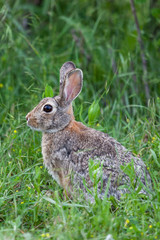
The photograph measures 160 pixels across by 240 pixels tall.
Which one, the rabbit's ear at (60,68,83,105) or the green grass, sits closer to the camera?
the green grass

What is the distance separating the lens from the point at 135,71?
6.10 m

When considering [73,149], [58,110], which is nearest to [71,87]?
[58,110]

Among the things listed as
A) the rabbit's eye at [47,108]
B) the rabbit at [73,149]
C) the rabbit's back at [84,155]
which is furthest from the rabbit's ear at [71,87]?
the rabbit's back at [84,155]

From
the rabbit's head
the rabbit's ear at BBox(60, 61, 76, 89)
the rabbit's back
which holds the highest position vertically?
the rabbit's ear at BBox(60, 61, 76, 89)

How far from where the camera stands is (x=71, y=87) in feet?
15.9

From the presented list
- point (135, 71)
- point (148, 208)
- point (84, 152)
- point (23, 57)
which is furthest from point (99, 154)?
point (23, 57)

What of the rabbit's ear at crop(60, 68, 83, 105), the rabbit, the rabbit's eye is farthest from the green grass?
the rabbit's eye

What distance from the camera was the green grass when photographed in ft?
11.7

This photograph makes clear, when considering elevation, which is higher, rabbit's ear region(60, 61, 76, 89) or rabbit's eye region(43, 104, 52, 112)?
rabbit's ear region(60, 61, 76, 89)

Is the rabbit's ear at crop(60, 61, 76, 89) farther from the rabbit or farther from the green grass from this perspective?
the green grass

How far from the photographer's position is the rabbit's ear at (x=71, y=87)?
4.77 metres

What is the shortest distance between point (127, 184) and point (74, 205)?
699 millimetres

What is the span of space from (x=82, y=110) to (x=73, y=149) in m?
1.03

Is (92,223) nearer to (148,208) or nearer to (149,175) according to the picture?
(148,208)
